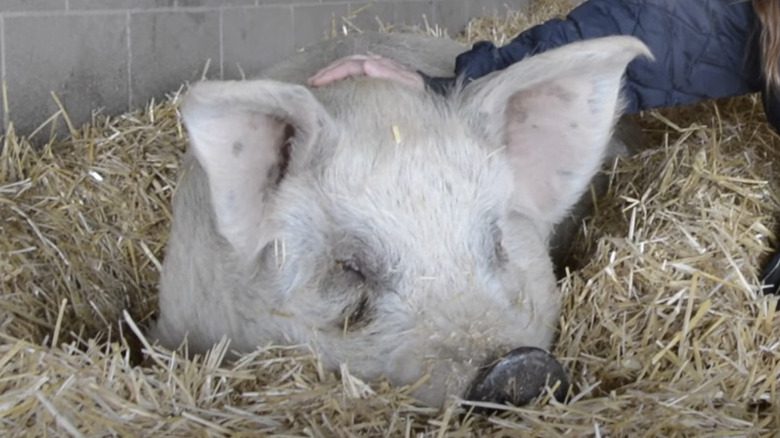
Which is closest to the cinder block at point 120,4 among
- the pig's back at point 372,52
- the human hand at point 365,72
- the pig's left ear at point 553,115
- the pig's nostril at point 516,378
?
the pig's back at point 372,52

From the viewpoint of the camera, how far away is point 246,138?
2.46 m

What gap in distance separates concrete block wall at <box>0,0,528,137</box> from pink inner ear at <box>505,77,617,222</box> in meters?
1.94

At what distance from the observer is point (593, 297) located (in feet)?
9.89

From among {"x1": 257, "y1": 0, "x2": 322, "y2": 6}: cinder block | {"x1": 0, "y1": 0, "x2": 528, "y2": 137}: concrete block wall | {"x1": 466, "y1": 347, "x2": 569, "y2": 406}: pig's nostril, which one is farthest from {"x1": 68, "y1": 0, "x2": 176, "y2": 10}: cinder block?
{"x1": 466, "y1": 347, "x2": 569, "y2": 406}: pig's nostril

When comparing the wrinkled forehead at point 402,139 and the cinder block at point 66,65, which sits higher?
the wrinkled forehead at point 402,139

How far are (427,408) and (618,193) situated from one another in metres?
1.62

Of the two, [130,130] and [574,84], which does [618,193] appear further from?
[130,130]

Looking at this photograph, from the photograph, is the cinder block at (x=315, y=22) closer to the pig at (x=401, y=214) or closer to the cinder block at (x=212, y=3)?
the cinder block at (x=212, y=3)

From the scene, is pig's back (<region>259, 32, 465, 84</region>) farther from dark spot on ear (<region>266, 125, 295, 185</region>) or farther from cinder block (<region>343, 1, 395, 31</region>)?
cinder block (<region>343, 1, 395, 31</region>)

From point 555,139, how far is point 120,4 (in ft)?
7.31

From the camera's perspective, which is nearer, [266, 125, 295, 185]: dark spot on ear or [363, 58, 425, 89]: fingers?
[266, 125, 295, 185]: dark spot on ear

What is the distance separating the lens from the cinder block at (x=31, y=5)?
3838 millimetres

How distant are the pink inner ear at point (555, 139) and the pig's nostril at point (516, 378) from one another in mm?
695

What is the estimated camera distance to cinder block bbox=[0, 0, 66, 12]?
12.6 feet
